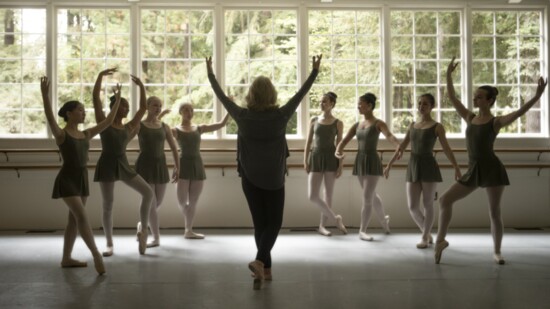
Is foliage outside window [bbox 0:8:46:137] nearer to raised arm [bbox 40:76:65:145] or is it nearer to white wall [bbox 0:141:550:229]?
white wall [bbox 0:141:550:229]

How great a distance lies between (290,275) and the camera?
16.0 feet

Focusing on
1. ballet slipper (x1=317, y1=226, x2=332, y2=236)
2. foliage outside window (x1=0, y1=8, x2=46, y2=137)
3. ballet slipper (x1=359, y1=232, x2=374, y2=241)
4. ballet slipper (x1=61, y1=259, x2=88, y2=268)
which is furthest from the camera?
foliage outside window (x1=0, y1=8, x2=46, y2=137)

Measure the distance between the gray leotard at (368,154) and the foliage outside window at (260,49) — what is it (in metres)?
1.56

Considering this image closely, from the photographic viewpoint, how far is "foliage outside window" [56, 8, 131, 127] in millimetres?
8336

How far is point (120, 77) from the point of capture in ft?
27.5

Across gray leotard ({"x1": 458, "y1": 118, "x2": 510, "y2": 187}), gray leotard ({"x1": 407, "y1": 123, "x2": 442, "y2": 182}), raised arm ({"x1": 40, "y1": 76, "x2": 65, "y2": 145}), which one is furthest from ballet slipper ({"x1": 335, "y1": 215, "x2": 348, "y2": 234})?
raised arm ({"x1": 40, "y1": 76, "x2": 65, "y2": 145})

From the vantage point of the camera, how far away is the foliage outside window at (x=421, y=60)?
8.52m

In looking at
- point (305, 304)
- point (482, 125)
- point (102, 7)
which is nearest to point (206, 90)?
point (102, 7)

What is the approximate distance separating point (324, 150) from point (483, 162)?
2.46 meters

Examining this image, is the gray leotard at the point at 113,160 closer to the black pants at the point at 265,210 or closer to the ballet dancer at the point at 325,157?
the black pants at the point at 265,210

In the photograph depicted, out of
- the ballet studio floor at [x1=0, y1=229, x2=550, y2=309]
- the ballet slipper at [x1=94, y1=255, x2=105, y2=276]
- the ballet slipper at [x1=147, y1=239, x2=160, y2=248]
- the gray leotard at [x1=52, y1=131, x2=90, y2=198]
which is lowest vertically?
the ballet studio floor at [x1=0, y1=229, x2=550, y2=309]

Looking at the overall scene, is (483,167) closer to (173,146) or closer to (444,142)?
(444,142)

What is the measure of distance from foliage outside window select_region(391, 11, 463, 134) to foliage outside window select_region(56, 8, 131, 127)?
362cm

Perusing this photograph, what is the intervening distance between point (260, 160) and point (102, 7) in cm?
498
